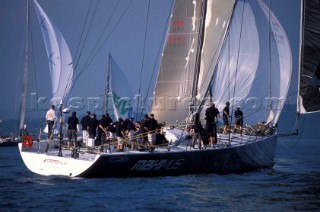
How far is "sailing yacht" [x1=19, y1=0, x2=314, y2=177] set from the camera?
26828mm

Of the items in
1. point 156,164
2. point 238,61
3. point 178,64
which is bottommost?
point 156,164

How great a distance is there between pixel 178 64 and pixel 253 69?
5.30 meters

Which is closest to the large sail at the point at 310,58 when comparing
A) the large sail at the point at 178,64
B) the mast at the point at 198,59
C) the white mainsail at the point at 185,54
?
the mast at the point at 198,59

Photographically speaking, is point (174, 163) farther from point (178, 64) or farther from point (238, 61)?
point (238, 61)

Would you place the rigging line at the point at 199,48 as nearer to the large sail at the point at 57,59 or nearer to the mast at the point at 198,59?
the mast at the point at 198,59

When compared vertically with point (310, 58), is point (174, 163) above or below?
below

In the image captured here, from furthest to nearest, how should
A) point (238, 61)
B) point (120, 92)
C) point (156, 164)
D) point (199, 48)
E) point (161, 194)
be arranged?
1. point (120, 92)
2. point (238, 61)
3. point (199, 48)
4. point (156, 164)
5. point (161, 194)

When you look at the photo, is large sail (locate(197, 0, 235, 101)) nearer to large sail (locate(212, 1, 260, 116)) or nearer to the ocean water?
large sail (locate(212, 1, 260, 116))

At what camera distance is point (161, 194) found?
79.9ft

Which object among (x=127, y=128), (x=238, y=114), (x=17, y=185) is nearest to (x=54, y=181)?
(x=17, y=185)

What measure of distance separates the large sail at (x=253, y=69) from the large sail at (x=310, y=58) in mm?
13941

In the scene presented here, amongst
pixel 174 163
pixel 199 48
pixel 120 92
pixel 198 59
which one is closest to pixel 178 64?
pixel 198 59

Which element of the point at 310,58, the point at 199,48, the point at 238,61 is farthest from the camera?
the point at 238,61

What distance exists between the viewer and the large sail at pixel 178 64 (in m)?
33.2
